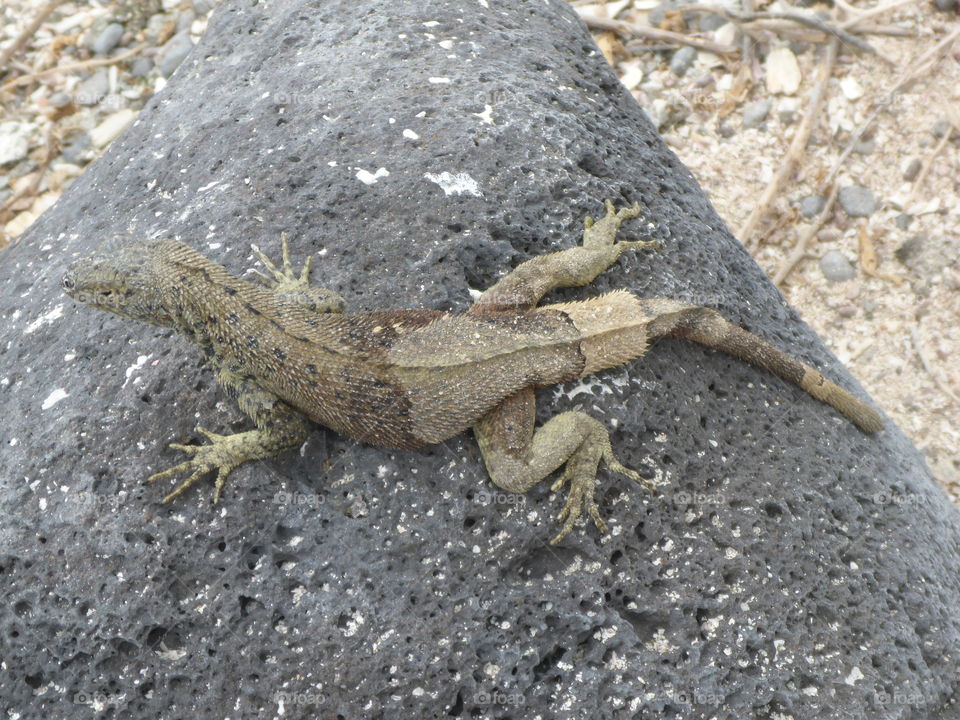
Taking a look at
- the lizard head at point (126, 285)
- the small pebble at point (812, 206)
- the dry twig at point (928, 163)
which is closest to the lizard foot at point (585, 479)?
the lizard head at point (126, 285)

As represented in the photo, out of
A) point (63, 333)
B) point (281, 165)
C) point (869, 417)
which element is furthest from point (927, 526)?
point (63, 333)

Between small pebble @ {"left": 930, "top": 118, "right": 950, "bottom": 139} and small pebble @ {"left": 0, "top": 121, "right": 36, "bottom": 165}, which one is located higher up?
small pebble @ {"left": 0, "top": 121, "right": 36, "bottom": 165}

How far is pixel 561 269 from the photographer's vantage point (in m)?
4.71

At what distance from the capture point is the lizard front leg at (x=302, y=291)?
4.56 metres

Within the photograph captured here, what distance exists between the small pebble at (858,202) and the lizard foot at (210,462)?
615 cm

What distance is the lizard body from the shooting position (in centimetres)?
431

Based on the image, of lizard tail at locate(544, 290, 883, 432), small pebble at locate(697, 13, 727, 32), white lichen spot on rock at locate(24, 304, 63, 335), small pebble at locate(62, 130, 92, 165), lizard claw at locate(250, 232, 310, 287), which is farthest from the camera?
small pebble at locate(697, 13, 727, 32)

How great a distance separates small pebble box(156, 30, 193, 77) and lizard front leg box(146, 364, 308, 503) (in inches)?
235

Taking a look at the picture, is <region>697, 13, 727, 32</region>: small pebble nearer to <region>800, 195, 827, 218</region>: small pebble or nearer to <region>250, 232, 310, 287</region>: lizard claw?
<region>800, 195, 827, 218</region>: small pebble

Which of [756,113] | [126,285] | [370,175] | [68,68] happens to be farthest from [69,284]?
[756,113]

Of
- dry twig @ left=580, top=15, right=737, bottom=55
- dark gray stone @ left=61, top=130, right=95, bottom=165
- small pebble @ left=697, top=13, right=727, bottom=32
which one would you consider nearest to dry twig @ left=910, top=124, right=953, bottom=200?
dry twig @ left=580, top=15, right=737, bottom=55

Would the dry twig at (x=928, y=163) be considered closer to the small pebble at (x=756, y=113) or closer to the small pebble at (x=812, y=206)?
the small pebble at (x=812, y=206)

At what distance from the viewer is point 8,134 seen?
29.5 ft

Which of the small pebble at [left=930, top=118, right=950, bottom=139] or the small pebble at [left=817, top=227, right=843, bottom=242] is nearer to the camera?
the small pebble at [left=817, top=227, right=843, bottom=242]
